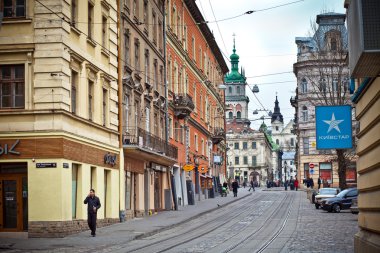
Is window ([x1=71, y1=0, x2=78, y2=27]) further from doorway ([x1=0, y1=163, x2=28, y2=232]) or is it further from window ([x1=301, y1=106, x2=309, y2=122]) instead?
window ([x1=301, y1=106, x2=309, y2=122])

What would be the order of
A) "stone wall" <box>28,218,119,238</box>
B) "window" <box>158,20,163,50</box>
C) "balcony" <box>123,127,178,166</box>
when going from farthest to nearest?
1. "window" <box>158,20,163,50</box>
2. "balcony" <box>123,127,178,166</box>
3. "stone wall" <box>28,218,119,238</box>

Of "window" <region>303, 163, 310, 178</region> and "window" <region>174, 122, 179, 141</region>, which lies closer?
"window" <region>174, 122, 179, 141</region>

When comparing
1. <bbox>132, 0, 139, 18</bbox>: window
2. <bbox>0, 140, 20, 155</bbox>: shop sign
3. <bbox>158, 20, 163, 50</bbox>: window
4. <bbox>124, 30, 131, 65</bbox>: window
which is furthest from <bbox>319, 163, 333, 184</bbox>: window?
<bbox>0, 140, 20, 155</bbox>: shop sign

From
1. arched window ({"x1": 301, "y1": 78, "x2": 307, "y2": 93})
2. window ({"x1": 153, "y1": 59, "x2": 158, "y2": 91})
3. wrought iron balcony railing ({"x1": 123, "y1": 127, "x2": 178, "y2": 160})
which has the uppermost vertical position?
arched window ({"x1": 301, "y1": 78, "x2": 307, "y2": 93})

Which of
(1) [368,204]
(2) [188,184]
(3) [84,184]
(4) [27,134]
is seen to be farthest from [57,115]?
(2) [188,184]

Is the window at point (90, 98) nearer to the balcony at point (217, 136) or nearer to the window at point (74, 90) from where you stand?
the window at point (74, 90)

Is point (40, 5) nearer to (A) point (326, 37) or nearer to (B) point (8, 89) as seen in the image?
(B) point (8, 89)

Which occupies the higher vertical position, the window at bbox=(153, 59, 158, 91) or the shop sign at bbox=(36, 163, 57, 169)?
the window at bbox=(153, 59, 158, 91)

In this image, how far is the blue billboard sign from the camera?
643 inches

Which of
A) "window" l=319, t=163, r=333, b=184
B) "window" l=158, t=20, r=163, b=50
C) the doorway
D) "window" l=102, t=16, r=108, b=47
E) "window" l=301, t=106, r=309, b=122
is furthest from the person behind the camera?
"window" l=301, t=106, r=309, b=122

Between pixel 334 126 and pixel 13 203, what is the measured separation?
1354 cm

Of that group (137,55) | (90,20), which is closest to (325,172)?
(137,55)

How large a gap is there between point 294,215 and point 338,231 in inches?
462

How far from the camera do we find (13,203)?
25.3 meters
